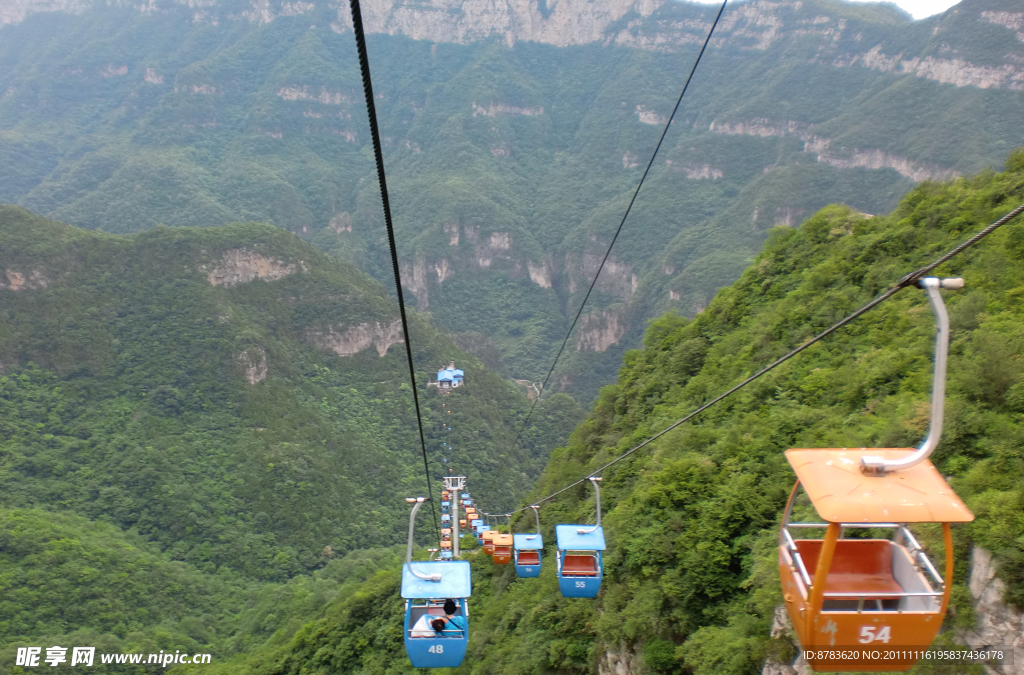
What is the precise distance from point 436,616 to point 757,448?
29.5ft

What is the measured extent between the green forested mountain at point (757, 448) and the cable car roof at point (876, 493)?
4445 millimetres

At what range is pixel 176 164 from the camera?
627 ft

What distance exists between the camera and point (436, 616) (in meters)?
11.8

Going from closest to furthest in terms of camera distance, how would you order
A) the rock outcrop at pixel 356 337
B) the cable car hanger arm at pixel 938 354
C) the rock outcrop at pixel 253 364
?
1. the cable car hanger arm at pixel 938 354
2. the rock outcrop at pixel 253 364
3. the rock outcrop at pixel 356 337

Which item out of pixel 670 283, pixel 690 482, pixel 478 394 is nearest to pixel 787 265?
pixel 690 482

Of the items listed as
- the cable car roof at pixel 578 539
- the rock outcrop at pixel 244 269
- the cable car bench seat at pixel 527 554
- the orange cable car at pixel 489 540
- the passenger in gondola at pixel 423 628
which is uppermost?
the rock outcrop at pixel 244 269

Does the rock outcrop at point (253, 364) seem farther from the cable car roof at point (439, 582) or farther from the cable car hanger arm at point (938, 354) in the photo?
the cable car hanger arm at point (938, 354)

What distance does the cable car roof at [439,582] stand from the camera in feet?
36.1

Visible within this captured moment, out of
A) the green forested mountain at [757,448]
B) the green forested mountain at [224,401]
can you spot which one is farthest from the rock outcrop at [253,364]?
the green forested mountain at [757,448]

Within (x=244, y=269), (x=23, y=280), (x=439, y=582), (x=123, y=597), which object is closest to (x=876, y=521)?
(x=439, y=582)

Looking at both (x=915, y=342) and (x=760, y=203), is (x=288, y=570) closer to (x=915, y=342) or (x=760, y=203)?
(x=915, y=342)

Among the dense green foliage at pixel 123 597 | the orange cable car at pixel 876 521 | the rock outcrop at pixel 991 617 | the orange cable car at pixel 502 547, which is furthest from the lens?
the dense green foliage at pixel 123 597

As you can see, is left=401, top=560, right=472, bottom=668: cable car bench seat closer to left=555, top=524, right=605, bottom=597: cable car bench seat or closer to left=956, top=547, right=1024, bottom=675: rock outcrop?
left=555, top=524, right=605, bottom=597: cable car bench seat

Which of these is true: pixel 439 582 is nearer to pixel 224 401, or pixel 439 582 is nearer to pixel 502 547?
pixel 502 547
